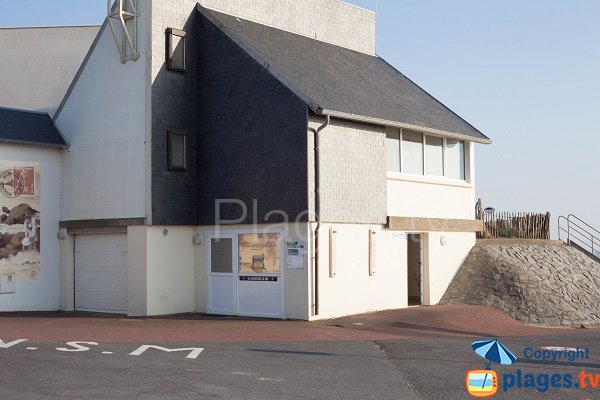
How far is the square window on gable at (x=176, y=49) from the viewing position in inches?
846

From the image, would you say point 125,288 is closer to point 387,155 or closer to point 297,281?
point 297,281

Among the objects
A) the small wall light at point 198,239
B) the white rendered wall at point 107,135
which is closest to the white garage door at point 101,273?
the white rendered wall at point 107,135

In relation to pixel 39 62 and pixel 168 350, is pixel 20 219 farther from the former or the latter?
pixel 39 62

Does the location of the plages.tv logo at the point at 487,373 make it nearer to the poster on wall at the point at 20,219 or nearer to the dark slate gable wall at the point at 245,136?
the dark slate gable wall at the point at 245,136

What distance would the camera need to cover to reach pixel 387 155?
22.2 meters

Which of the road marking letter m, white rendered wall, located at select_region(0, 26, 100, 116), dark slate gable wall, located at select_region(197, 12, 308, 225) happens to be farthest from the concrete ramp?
white rendered wall, located at select_region(0, 26, 100, 116)

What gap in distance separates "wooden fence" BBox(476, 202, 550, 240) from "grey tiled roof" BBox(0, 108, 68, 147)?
49.6ft

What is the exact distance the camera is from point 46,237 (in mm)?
23062

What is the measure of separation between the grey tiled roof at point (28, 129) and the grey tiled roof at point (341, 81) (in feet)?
18.3

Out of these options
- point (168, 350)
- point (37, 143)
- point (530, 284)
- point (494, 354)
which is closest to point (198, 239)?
point (37, 143)

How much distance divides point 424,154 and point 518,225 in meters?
8.04

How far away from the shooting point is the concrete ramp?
71.6 feet

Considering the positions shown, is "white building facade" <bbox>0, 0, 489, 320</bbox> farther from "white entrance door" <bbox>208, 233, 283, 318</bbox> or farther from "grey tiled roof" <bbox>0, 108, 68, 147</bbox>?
"grey tiled roof" <bbox>0, 108, 68, 147</bbox>

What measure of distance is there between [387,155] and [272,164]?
3673mm
